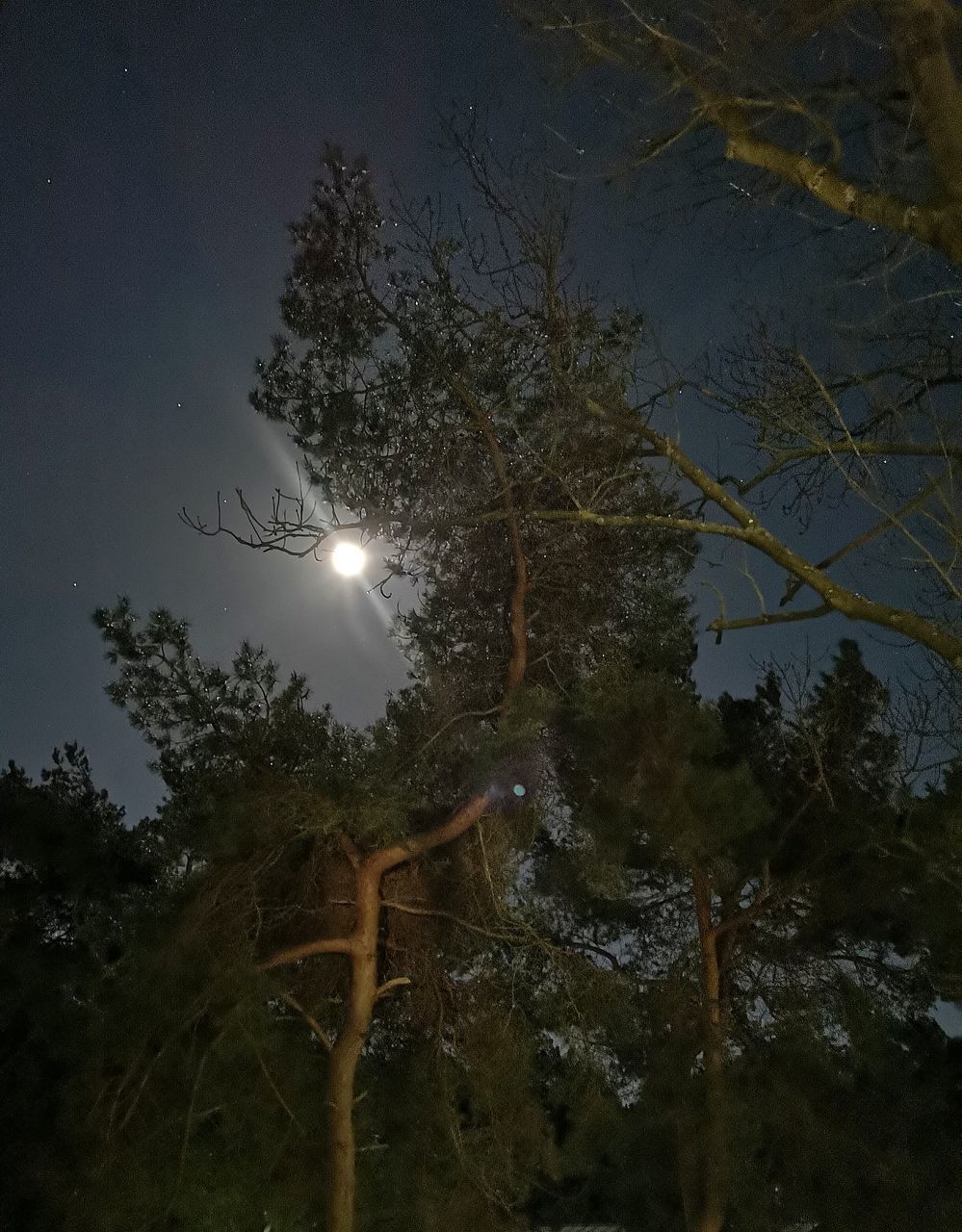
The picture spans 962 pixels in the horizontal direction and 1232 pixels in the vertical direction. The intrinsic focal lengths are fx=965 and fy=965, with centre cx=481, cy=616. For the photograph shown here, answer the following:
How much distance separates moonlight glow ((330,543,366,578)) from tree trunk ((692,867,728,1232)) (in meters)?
4.76

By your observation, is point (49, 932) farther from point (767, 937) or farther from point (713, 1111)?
point (767, 937)

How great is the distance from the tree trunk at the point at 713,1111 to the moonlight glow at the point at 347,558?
187 inches

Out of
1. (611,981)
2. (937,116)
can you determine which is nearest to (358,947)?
(611,981)

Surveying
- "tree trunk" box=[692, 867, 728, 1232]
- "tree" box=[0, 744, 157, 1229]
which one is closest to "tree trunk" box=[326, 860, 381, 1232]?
"tree" box=[0, 744, 157, 1229]

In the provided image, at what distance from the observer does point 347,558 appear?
274 inches

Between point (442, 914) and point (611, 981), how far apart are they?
57.3 inches

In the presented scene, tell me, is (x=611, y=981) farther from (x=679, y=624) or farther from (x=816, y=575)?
(x=816, y=575)

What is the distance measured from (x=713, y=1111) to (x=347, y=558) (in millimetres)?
6087

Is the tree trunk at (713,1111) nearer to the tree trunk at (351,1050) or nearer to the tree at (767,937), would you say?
the tree at (767,937)

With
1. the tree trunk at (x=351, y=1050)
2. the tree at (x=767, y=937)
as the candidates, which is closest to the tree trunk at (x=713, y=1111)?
the tree at (x=767, y=937)

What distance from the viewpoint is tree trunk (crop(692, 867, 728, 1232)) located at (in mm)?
8758

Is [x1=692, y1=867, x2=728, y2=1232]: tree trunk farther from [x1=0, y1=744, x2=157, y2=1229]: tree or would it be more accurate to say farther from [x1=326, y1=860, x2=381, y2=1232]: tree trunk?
[x1=0, y1=744, x2=157, y2=1229]: tree

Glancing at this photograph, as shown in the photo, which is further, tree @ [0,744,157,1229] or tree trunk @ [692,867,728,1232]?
tree trunk @ [692,867,728,1232]

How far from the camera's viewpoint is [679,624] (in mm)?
8898
